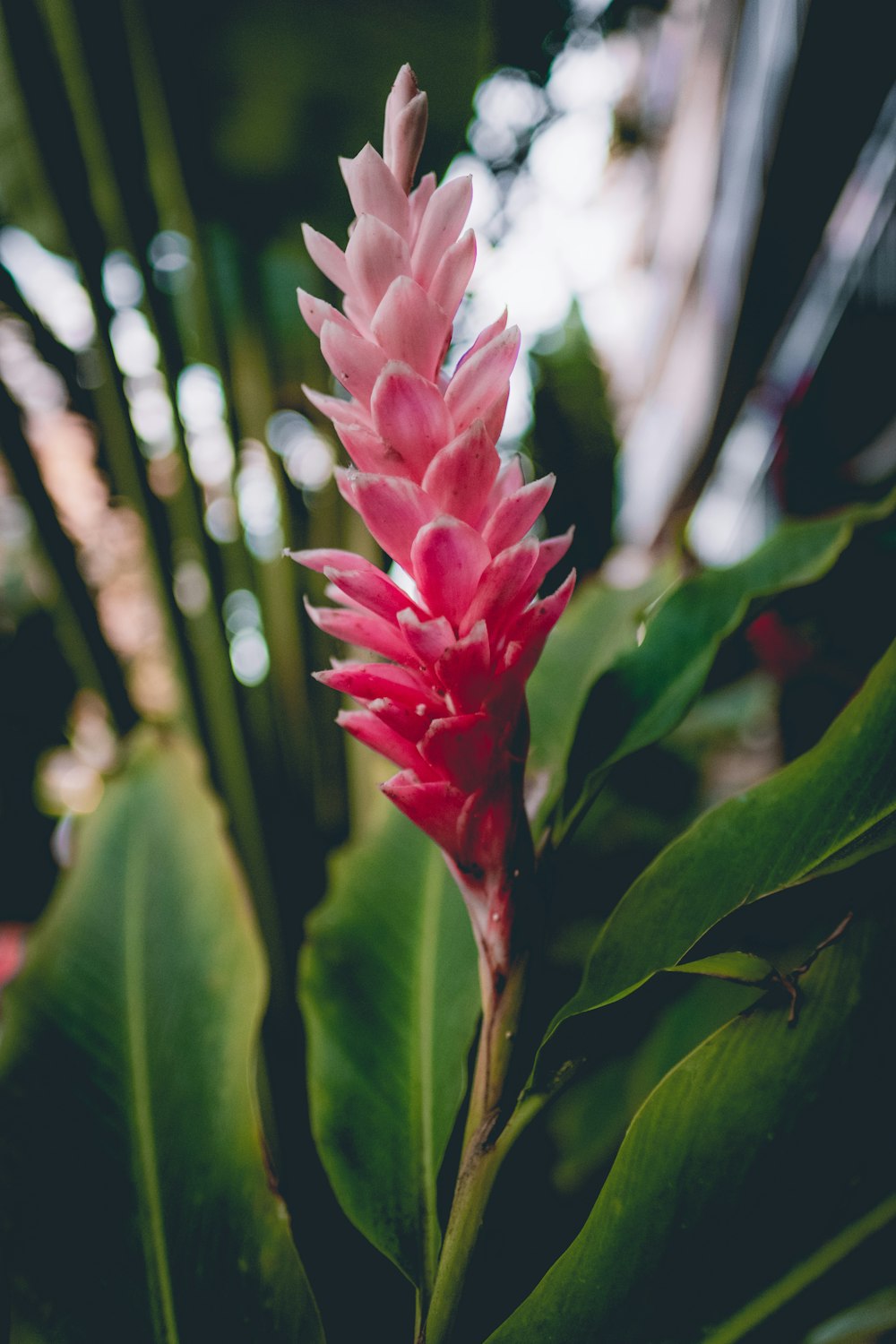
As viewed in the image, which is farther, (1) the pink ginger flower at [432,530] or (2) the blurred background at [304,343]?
(2) the blurred background at [304,343]

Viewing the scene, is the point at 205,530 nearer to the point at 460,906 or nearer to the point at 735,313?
the point at 460,906

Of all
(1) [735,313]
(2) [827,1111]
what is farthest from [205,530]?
(1) [735,313]

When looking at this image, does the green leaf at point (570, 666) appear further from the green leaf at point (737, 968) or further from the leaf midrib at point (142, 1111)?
the leaf midrib at point (142, 1111)

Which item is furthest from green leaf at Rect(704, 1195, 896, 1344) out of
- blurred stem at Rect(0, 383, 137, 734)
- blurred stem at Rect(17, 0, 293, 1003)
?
blurred stem at Rect(0, 383, 137, 734)

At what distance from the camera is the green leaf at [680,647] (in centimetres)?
38

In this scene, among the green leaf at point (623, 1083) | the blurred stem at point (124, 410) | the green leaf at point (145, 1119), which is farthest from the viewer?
the blurred stem at point (124, 410)

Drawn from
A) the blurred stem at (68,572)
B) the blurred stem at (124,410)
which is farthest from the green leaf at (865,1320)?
the blurred stem at (68,572)

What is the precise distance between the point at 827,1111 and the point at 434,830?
16 cm

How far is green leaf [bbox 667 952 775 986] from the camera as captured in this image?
0.25m

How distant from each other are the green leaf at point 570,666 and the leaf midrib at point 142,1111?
0.83ft

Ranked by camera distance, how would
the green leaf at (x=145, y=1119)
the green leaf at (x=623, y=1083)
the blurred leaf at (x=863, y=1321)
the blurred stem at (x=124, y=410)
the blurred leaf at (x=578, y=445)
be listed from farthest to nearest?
the blurred leaf at (x=578, y=445) < the blurred stem at (x=124, y=410) < the green leaf at (x=623, y=1083) < the green leaf at (x=145, y=1119) < the blurred leaf at (x=863, y=1321)

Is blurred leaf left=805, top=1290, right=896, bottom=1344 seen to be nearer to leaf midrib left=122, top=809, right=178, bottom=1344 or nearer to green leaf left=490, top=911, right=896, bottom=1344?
green leaf left=490, top=911, right=896, bottom=1344

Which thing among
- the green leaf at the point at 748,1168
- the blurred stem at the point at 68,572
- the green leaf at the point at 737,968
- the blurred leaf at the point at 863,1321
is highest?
the blurred stem at the point at 68,572

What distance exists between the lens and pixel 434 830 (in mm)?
286
